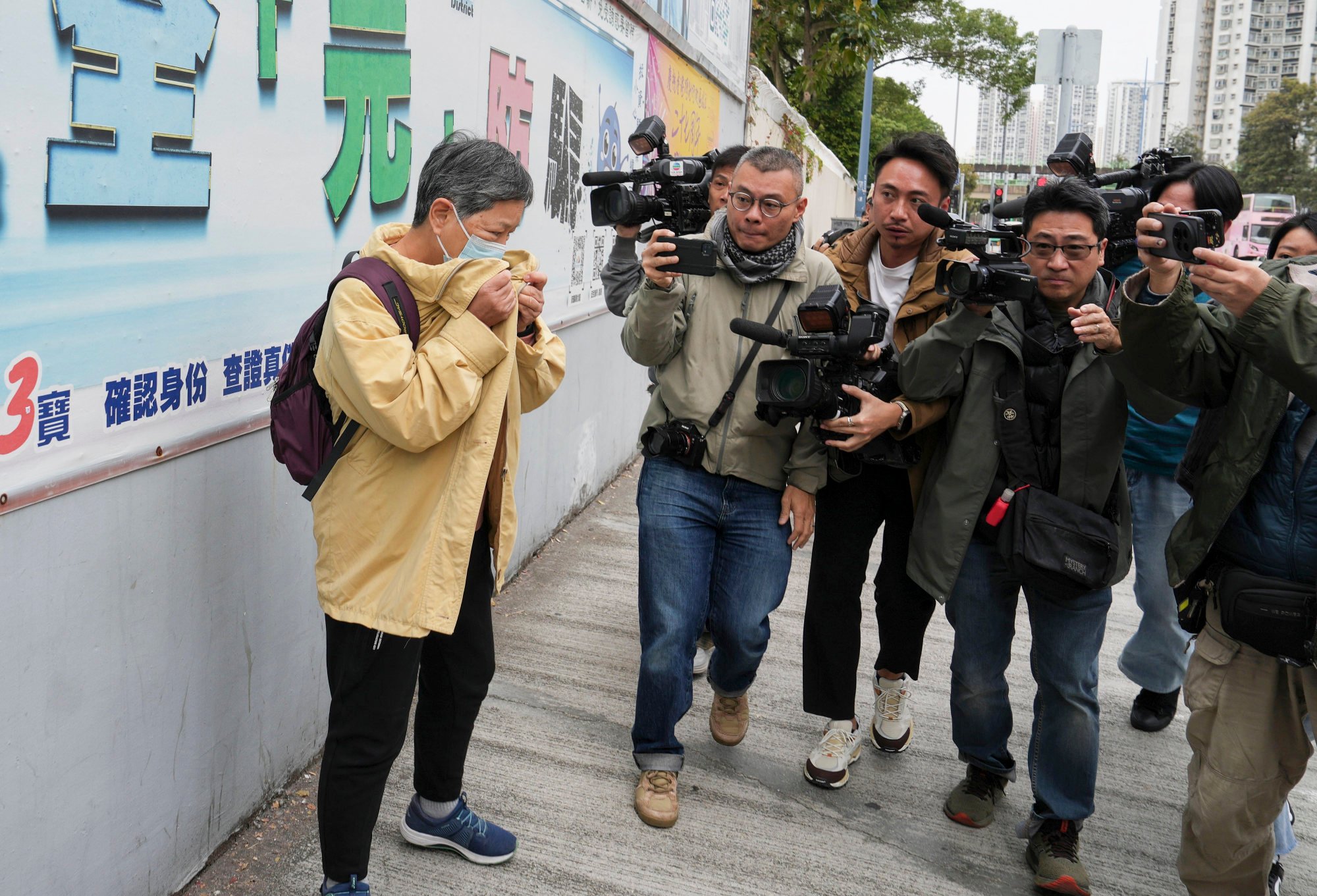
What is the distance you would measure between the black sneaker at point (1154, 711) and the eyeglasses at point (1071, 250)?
207 centimetres

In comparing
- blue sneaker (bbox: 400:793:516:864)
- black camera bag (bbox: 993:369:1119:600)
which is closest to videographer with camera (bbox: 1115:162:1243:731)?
black camera bag (bbox: 993:369:1119:600)

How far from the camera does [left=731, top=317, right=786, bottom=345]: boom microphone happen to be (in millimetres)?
2879

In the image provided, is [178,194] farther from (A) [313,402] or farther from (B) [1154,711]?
(B) [1154,711]

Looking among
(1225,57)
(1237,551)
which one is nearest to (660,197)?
(1237,551)

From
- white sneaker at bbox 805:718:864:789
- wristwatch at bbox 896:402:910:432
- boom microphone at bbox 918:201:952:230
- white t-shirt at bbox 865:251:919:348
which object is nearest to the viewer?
boom microphone at bbox 918:201:952:230

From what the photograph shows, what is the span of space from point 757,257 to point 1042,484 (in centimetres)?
102

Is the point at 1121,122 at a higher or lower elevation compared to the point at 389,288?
higher

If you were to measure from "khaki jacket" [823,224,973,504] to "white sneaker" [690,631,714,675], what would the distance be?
55.5 inches

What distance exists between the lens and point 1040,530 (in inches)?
111

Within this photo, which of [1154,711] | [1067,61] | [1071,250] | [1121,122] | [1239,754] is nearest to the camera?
[1239,754]

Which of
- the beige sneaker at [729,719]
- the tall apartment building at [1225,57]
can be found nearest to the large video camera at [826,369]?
the beige sneaker at [729,719]

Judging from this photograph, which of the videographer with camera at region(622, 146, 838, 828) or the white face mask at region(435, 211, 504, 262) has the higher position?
the white face mask at region(435, 211, 504, 262)

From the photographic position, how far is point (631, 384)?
714 centimetres

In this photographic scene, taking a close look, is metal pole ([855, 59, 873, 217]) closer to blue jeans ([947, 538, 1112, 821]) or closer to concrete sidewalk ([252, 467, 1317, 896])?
concrete sidewalk ([252, 467, 1317, 896])
